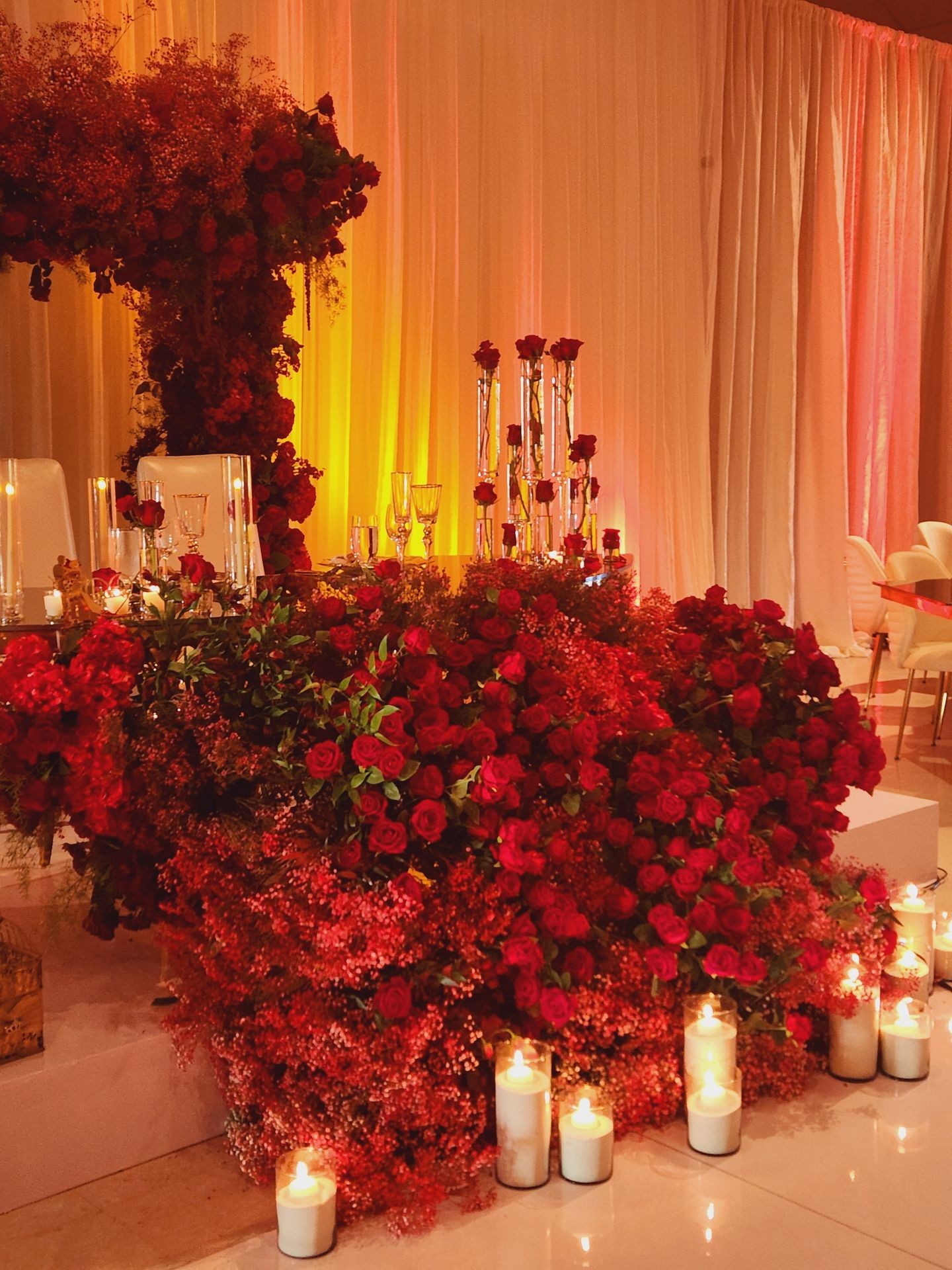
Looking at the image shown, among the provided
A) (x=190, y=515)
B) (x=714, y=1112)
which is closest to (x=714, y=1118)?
(x=714, y=1112)

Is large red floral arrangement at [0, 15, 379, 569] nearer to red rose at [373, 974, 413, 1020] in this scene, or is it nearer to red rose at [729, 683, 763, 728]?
red rose at [729, 683, 763, 728]

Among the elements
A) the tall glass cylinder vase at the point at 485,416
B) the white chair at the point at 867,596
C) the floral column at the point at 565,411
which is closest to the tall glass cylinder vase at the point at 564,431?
the floral column at the point at 565,411

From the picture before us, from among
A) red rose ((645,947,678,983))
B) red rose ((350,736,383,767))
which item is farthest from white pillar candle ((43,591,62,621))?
red rose ((645,947,678,983))

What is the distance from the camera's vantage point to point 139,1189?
79.2 inches

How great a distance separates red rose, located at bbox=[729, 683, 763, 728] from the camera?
7.61 ft

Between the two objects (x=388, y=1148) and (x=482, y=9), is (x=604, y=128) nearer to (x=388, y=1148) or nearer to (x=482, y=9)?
(x=482, y=9)

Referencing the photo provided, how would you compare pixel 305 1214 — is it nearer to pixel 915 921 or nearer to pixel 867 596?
pixel 915 921

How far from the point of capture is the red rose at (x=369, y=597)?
7.04ft

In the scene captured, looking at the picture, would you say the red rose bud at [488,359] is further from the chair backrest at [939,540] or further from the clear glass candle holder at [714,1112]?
the chair backrest at [939,540]

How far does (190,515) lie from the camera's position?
2.52m

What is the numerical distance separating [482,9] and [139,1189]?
627 cm

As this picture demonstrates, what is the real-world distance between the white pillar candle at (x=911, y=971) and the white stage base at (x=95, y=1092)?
1.15 metres

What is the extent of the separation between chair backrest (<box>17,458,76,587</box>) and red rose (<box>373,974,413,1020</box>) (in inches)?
108

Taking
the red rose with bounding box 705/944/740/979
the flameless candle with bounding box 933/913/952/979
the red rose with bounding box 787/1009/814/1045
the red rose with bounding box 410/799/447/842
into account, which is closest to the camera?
the red rose with bounding box 410/799/447/842
